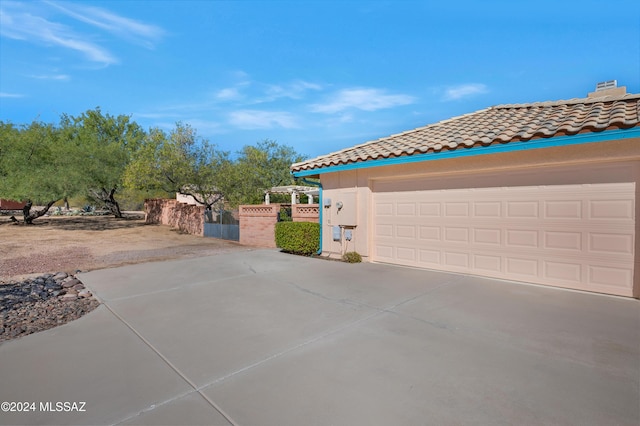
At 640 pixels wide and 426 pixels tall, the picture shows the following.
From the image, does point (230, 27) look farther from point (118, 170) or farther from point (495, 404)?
point (118, 170)

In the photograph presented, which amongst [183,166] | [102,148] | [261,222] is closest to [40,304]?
[261,222]

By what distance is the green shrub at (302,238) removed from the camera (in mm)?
10930

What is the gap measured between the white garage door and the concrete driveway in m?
0.56

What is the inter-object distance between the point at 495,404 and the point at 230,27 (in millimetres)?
13767

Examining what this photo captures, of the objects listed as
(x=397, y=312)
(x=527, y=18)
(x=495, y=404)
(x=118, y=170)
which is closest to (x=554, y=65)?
(x=527, y=18)

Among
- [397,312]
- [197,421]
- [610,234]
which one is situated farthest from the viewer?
[610,234]

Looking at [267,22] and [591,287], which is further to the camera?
[267,22]

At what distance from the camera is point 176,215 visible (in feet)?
72.6

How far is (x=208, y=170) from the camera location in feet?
57.0

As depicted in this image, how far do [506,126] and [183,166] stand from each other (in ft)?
48.6

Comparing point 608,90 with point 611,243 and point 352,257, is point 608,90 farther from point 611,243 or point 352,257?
point 352,257

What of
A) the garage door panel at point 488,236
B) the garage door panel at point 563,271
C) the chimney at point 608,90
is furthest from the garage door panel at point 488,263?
the chimney at point 608,90

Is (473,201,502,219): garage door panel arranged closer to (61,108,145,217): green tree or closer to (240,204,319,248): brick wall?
(240,204,319,248): brick wall

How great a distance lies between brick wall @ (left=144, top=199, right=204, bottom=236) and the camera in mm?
19184
